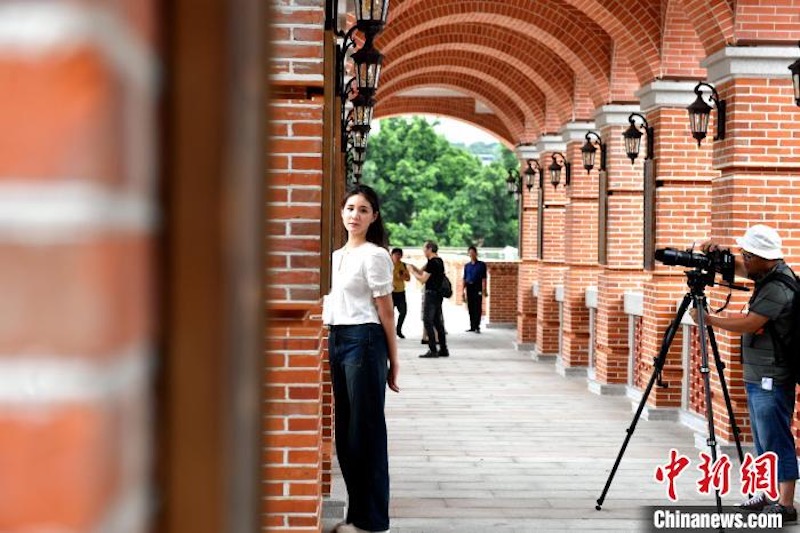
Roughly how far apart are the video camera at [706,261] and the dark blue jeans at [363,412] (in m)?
2.07

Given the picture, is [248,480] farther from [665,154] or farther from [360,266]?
[665,154]

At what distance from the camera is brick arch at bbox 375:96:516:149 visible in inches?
1087

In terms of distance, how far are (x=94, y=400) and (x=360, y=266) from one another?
477cm

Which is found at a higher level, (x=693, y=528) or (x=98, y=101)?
(x=98, y=101)

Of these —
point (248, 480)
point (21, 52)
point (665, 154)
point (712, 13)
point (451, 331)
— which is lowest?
point (451, 331)

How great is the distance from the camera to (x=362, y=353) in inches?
208

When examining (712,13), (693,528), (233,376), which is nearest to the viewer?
(233,376)

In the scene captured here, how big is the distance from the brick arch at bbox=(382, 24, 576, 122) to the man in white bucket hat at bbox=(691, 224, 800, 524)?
33.7ft

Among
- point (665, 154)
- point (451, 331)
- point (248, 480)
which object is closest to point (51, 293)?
point (248, 480)

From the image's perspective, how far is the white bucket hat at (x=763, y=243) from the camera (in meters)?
6.19

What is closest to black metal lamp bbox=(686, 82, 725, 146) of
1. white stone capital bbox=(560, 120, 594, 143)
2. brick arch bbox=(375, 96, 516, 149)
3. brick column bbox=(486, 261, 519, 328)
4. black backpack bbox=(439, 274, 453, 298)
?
white stone capital bbox=(560, 120, 594, 143)

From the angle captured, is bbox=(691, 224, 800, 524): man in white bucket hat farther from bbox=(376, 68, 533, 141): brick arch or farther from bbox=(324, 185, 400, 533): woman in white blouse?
bbox=(376, 68, 533, 141): brick arch

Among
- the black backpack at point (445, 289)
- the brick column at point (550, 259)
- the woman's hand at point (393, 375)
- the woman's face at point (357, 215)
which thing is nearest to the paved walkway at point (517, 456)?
the woman's hand at point (393, 375)

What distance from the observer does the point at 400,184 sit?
52594 millimetres
